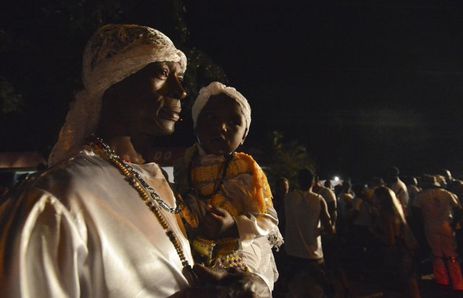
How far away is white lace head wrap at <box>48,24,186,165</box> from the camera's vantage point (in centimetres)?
167

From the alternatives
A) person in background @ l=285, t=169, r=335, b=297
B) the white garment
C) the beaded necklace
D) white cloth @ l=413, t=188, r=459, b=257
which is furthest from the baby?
the white garment

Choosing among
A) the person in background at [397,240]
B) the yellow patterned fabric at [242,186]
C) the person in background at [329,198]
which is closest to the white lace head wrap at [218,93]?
the yellow patterned fabric at [242,186]

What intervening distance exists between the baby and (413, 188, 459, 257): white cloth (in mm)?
6254

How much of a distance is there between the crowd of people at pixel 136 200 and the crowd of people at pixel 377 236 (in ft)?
11.6

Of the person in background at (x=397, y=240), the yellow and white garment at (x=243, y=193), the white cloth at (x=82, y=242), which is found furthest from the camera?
the person in background at (x=397, y=240)

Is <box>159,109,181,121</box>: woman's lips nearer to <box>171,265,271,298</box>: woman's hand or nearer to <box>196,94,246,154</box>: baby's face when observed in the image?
<box>171,265,271,298</box>: woman's hand

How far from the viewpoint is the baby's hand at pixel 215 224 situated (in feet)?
6.20

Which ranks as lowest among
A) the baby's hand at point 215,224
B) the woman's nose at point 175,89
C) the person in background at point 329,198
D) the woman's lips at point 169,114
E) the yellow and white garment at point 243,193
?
the person in background at point 329,198

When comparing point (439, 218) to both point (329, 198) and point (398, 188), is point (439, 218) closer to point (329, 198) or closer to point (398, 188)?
point (398, 188)

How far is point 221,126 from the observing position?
8.45ft

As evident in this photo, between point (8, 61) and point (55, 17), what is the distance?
1.39 meters

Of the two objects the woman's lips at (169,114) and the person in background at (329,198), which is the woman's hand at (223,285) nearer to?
the woman's lips at (169,114)

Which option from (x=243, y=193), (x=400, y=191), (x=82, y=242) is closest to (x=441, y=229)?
(x=400, y=191)

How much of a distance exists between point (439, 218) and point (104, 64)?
26.0ft
